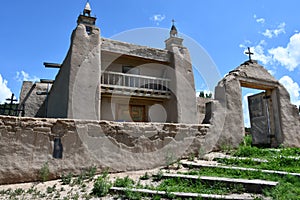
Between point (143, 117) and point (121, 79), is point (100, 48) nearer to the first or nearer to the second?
point (121, 79)

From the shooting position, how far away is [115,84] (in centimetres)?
1342

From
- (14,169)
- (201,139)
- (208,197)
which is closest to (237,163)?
(201,139)

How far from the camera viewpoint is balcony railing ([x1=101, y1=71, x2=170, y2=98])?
1299cm

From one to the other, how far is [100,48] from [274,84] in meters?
8.21

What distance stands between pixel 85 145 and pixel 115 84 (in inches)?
305

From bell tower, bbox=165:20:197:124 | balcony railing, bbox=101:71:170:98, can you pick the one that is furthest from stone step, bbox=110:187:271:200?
bell tower, bbox=165:20:197:124

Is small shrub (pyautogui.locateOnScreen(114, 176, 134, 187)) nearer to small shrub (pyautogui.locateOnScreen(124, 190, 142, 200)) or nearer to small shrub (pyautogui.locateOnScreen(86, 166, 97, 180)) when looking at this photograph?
small shrub (pyautogui.locateOnScreen(124, 190, 142, 200))

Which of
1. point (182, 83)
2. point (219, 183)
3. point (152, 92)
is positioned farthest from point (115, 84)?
point (219, 183)

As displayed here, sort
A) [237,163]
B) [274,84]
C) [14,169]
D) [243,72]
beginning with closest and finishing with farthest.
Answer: [14,169], [237,163], [243,72], [274,84]

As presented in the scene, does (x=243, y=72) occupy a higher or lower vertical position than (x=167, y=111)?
higher

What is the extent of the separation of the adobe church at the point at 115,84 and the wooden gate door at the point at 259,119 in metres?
2.99

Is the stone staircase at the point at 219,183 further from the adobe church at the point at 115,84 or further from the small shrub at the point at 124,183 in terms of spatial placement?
the adobe church at the point at 115,84

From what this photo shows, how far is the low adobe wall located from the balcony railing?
249 inches

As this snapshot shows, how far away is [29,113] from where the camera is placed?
15.8 meters
